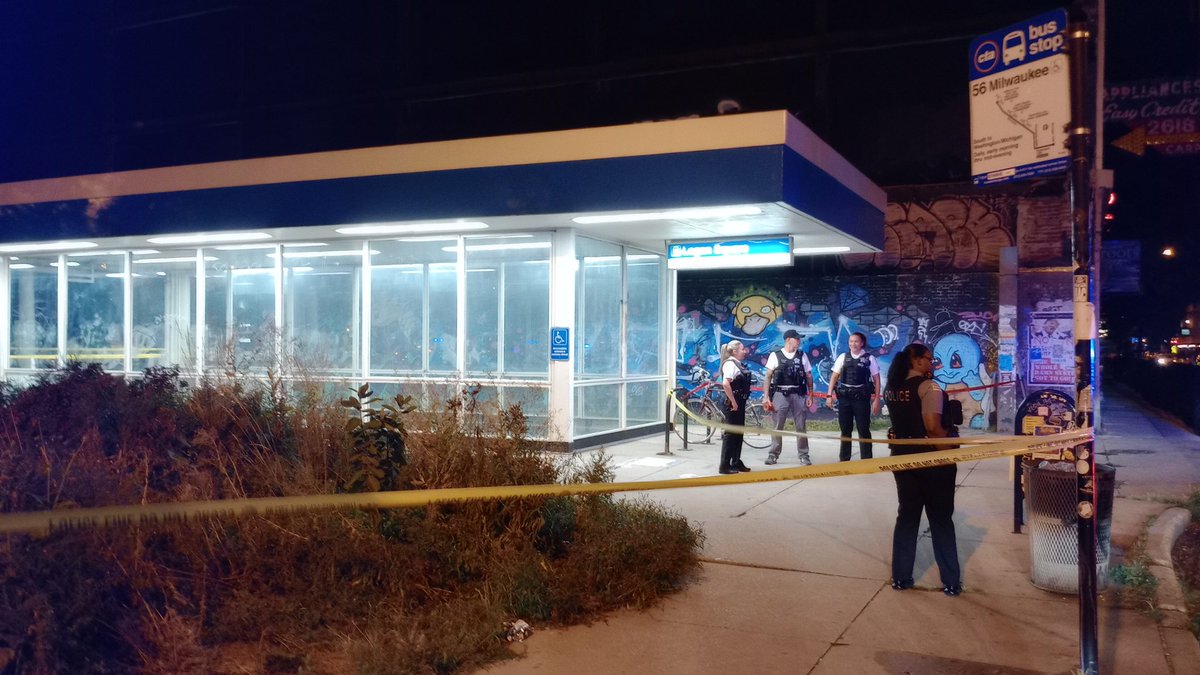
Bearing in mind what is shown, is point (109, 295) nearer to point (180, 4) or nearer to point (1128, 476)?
point (180, 4)

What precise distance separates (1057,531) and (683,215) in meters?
6.50

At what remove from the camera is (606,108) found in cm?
2189

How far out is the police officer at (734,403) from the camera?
11852 mm

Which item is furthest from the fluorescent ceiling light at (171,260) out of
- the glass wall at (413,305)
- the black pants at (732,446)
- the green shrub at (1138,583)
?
the green shrub at (1138,583)

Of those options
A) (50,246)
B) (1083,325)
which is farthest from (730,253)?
(50,246)

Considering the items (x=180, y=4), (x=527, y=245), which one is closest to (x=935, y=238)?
(x=527, y=245)

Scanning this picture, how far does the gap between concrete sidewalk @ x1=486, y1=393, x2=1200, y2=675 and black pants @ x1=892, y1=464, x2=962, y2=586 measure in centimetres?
20

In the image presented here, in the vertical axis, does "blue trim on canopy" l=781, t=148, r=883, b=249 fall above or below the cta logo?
above

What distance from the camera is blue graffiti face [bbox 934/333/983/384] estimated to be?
711 inches

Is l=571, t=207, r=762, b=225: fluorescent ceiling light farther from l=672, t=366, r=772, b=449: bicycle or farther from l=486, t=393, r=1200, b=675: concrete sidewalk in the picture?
l=672, t=366, r=772, b=449: bicycle

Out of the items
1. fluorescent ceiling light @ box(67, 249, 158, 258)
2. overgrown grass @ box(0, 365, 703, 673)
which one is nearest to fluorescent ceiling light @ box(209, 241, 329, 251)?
fluorescent ceiling light @ box(67, 249, 158, 258)

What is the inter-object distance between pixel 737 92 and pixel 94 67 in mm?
18741

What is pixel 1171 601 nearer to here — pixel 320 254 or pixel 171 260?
pixel 320 254

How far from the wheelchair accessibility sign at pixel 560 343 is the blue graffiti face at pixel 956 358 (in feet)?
27.0
